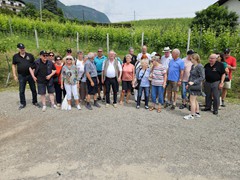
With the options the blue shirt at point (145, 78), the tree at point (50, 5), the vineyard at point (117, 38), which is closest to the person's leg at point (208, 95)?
the blue shirt at point (145, 78)

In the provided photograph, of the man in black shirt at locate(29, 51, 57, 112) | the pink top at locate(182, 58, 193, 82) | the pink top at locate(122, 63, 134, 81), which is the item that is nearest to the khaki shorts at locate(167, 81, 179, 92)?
the pink top at locate(182, 58, 193, 82)

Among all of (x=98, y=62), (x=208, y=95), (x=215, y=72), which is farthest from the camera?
(x=98, y=62)

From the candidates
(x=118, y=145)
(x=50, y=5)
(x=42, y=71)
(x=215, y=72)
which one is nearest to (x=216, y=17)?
(x=215, y=72)

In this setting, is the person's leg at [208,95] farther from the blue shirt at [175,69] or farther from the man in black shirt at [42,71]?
the man in black shirt at [42,71]

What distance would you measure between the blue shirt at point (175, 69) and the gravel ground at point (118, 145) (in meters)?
1.00

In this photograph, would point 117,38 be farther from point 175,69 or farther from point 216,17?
point 175,69

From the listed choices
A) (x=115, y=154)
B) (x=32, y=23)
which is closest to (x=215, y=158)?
(x=115, y=154)

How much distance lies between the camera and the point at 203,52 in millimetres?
13031

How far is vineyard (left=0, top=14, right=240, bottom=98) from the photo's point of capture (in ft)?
39.3

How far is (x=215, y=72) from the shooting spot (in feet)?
18.1

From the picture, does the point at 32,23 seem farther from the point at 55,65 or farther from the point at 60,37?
the point at 55,65

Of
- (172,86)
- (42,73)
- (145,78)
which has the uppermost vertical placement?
Answer: (42,73)

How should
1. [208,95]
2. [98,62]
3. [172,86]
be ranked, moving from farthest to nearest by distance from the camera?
[98,62] → [172,86] → [208,95]

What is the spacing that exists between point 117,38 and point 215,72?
13423 millimetres
